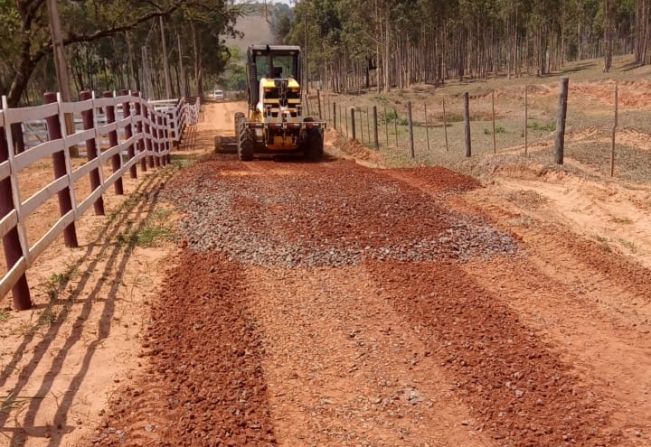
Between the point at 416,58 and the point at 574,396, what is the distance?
73237 mm

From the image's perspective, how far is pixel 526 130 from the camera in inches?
572

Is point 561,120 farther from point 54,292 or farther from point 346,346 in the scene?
point 54,292

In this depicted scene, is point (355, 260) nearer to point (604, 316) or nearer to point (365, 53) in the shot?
point (604, 316)

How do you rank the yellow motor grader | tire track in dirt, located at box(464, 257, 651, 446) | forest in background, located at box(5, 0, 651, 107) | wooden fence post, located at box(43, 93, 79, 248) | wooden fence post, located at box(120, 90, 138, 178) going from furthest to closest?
forest in background, located at box(5, 0, 651, 107)
the yellow motor grader
wooden fence post, located at box(120, 90, 138, 178)
wooden fence post, located at box(43, 93, 79, 248)
tire track in dirt, located at box(464, 257, 651, 446)

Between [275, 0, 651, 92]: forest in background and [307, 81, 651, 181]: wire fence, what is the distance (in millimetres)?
9619

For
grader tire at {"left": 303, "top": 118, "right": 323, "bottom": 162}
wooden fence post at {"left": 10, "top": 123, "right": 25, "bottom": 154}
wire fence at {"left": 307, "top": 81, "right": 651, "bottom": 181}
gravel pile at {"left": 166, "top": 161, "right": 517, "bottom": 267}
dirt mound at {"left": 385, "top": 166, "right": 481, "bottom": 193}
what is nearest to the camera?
gravel pile at {"left": 166, "top": 161, "right": 517, "bottom": 267}

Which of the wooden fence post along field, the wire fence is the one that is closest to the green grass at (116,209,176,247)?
the wooden fence post along field


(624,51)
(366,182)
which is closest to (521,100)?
(366,182)

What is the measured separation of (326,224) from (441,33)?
5909cm

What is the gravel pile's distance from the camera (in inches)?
258

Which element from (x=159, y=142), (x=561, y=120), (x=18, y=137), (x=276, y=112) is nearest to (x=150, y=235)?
(x=159, y=142)

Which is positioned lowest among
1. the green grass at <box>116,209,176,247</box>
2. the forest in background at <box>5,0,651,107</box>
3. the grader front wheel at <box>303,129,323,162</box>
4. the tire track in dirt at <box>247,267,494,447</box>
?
the tire track in dirt at <box>247,267,494,447</box>

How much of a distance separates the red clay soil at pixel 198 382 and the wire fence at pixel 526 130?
369 inches

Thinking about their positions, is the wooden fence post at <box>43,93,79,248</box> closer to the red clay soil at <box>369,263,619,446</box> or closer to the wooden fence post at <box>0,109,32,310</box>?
the wooden fence post at <box>0,109,32,310</box>
